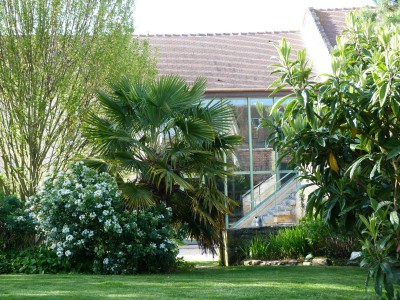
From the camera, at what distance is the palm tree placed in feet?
43.2

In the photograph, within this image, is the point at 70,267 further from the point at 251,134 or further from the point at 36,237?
the point at 251,134

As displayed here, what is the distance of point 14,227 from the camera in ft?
44.6

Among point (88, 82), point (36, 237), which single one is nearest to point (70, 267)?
point (36, 237)

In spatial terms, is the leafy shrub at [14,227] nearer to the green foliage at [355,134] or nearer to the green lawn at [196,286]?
the green lawn at [196,286]

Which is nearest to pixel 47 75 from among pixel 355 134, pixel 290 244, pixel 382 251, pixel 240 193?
pixel 290 244

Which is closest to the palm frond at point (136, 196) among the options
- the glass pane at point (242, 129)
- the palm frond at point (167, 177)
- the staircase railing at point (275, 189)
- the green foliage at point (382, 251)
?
the palm frond at point (167, 177)

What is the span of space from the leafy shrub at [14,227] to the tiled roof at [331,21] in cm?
1426

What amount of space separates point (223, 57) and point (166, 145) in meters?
14.2

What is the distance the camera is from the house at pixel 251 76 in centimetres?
2341

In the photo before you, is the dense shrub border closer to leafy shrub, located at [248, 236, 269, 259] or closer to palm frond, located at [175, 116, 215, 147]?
palm frond, located at [175, 116, 215, 147]

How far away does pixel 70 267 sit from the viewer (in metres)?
12.8

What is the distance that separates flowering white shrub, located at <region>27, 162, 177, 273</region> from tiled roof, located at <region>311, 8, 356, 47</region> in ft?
46.1

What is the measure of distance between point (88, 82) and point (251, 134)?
30.1 feet

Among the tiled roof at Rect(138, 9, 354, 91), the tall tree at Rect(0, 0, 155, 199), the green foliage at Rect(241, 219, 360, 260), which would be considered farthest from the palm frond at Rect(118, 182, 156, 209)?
the tiled roof at Rect(138, 9, 354, 91)
